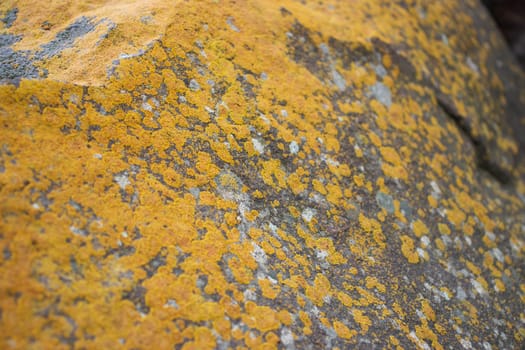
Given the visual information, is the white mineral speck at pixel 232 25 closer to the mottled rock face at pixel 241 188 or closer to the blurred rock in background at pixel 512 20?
the mottled rock face at pixel 241 188

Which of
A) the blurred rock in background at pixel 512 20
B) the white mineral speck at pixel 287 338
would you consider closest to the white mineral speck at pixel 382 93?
the white mineral speck at pixel 287 338

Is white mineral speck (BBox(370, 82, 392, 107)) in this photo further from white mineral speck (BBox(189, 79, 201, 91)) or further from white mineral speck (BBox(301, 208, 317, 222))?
white mineral speck (BBox(189, 79, 201, 91))

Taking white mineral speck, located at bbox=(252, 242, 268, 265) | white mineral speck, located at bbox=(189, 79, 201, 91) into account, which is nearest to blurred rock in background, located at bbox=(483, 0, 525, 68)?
white mineral speck, located at bbox=(189, 79, 201, 91)

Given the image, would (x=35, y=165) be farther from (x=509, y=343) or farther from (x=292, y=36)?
(x=509, y=343)

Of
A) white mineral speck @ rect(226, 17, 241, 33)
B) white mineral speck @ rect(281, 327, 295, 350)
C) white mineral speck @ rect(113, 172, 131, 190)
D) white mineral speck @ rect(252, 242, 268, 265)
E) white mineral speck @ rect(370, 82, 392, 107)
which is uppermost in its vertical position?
white mineral speck @ rect(226, 17, 241, 33)

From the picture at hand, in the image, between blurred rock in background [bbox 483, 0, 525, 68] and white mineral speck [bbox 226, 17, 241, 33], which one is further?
blurred rock in background [bbox 483, 0, 525, 68]

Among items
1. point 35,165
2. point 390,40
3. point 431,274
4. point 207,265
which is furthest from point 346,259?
point 390,40
